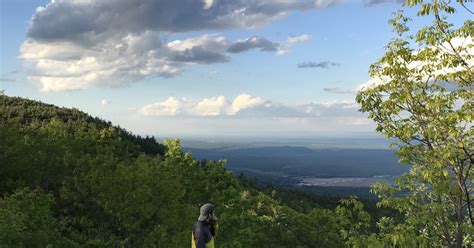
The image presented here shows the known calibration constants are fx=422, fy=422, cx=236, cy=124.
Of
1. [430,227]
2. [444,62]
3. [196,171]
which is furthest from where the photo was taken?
[196,171]

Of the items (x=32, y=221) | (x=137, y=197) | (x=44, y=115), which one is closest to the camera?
(x=32, y=221)

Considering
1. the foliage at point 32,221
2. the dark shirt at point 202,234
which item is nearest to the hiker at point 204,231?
the dark shirt at point 202,234

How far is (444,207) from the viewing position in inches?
539

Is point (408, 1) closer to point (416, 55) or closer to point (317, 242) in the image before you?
point (416, 55)

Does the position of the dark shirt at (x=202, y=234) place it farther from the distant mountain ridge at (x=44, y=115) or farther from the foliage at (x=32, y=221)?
the distant mountain ridge at (x=44, y=115)

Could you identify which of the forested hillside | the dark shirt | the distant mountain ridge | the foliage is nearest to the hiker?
the dark shirt

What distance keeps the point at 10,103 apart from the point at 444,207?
125851 mm

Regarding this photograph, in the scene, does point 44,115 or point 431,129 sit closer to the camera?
point 431,129

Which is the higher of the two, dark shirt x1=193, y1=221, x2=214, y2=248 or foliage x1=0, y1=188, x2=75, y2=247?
dark shirt x1=193, y1=221, x2=214, y2=248

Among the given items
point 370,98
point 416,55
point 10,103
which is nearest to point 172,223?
point 370,98

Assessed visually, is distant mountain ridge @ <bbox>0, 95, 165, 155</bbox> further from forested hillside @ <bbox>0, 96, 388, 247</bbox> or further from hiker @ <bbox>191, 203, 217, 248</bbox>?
hiker @ <bbox>191, 203, 217, 248</bbox>

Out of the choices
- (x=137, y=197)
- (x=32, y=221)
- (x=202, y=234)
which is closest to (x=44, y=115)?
(x=137, y=197)

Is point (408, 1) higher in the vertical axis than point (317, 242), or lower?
higher

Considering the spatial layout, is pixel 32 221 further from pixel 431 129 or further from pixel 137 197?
pixel 431 129
